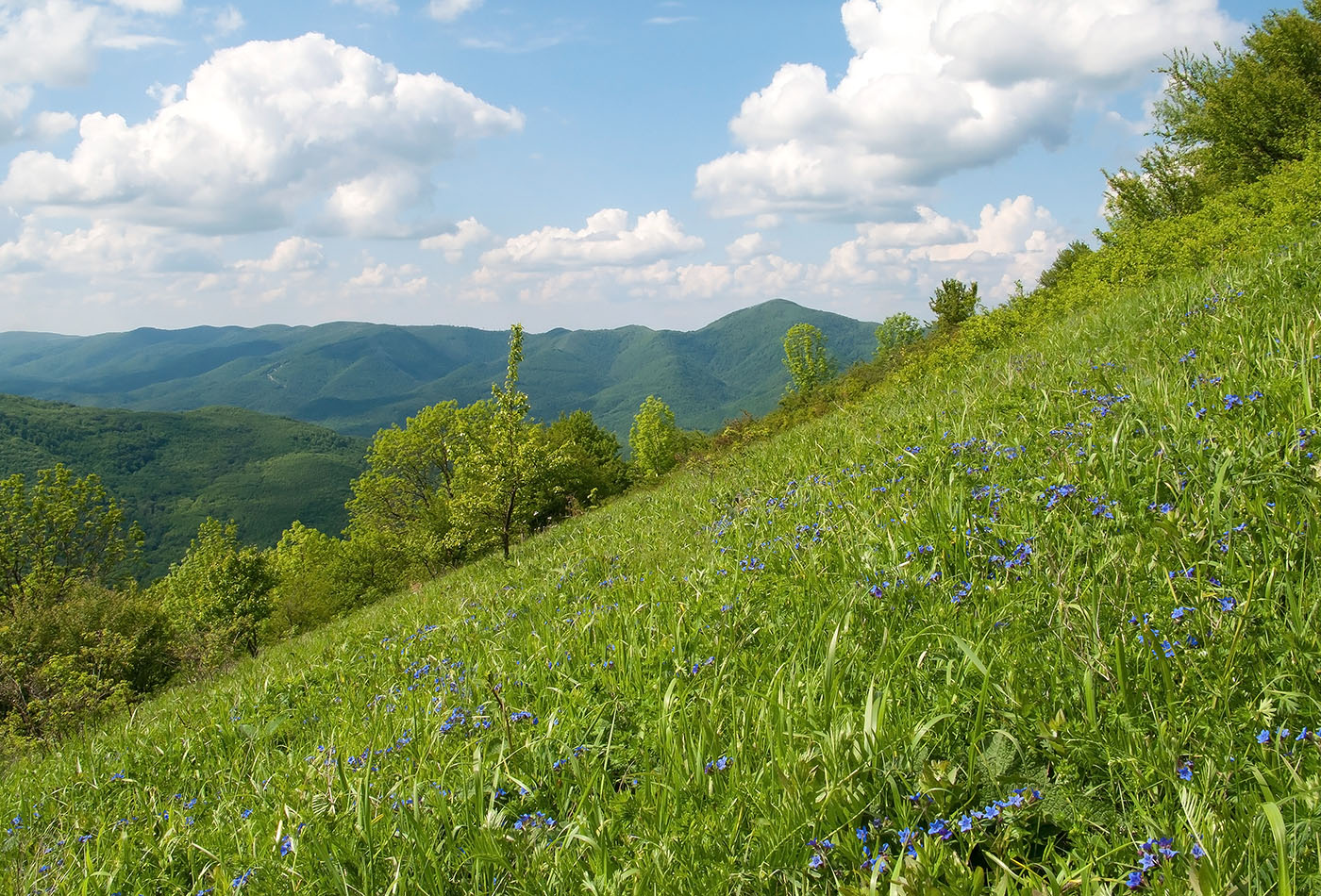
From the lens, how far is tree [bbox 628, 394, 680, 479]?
85.8 m

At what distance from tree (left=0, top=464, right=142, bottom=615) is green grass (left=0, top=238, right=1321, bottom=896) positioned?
42794 mm

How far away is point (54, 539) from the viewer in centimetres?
3997

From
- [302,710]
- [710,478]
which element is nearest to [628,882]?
[302,710]

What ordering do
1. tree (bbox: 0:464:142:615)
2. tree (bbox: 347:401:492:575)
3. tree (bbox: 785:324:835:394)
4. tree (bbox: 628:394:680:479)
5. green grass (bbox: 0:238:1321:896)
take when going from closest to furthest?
green grass (bbox: 0:238:1321:896) → tree (bbox: 0:464:142:615) → tree (bbox: 347:401:492:575) → tree (bbox: 628:394:680:479) → tree (bbox: 785:324:835:394)

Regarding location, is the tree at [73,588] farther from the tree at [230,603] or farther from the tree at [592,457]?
the tree at [592,457]

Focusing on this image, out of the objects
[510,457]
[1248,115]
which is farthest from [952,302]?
[510,457]

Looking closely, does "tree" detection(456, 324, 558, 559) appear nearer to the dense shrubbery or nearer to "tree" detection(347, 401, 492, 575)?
the dense shrubbery

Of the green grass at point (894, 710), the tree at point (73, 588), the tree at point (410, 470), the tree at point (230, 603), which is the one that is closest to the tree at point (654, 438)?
the tree at point (410, 470)

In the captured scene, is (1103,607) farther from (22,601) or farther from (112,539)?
(112,539)

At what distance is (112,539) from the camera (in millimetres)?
43094

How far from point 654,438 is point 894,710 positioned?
86.1 meters

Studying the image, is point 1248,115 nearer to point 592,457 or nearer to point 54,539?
point 592,457

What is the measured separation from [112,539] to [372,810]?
5210 centimetres

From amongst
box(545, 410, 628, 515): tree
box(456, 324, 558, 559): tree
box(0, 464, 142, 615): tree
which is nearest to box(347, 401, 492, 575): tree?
box(545, 410, 628, 515): tree
